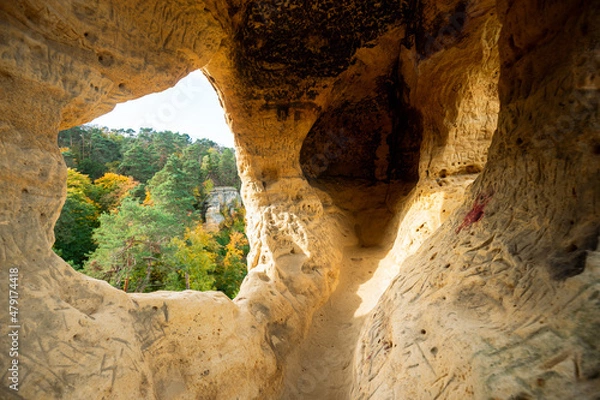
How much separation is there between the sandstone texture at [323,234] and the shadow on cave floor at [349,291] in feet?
0.10

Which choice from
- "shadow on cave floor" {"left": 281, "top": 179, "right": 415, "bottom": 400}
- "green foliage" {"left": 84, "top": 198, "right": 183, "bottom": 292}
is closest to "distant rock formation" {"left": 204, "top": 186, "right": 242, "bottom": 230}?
"green foliage" {"left": 84, "top": 198, "right": 183, "bottom": 292}

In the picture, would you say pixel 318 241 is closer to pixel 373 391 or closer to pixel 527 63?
pixel 373 391

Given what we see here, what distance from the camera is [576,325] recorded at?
1.03 meters

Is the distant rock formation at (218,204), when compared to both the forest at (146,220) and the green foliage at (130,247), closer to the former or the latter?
the forest at (146,220)

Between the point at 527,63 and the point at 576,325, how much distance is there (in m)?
1.57

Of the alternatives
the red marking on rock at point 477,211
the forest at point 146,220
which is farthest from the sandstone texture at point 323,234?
the forest at point 146,220

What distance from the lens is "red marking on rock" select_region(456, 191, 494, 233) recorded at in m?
1.99

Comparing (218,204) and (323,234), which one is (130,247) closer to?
(323,234)

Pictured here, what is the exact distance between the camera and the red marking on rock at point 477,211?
6.54 ft

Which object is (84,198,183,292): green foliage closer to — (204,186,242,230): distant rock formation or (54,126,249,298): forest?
(54,126,249,298): forest

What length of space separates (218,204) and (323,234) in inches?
689

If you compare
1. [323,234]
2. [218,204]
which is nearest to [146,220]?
[323,234]

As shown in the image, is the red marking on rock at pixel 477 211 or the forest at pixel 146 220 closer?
the red marking on rock at pixel 477 211

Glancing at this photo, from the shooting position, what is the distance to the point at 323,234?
4.61m
